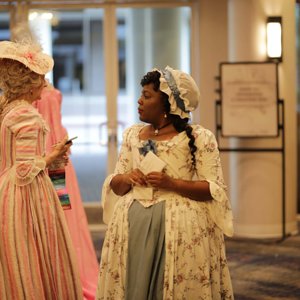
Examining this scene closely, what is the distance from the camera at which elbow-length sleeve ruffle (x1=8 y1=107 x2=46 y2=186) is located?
319cm

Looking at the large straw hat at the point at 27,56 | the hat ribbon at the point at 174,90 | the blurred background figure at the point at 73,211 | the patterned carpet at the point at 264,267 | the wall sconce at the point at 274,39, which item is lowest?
the patterned carpet at the point at 264,267

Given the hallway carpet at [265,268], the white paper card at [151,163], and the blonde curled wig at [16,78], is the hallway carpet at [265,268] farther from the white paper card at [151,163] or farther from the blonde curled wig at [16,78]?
the blonde curled wig at [16,78]

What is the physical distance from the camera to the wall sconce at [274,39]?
649 centimetres

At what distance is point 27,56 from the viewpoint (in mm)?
3283

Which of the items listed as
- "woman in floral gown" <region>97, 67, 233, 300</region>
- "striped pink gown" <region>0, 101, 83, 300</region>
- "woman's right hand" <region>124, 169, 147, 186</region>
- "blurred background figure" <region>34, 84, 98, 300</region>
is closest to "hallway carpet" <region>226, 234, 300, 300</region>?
"blurred background figure" <region>34, 84, 98, 300</region>

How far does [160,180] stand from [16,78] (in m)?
0.91

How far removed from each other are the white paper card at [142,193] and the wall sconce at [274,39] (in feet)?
12.8

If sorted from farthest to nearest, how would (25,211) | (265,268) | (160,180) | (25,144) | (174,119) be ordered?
(265,268)
(25,211)
(25,144)
(174,119)
(160,180)

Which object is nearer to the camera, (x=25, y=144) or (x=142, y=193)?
(x=142, y=193)

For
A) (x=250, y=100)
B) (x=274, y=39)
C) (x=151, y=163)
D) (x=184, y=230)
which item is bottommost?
(x=184, y=230)

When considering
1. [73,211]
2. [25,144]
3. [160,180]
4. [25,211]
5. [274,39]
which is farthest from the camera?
[274,39]

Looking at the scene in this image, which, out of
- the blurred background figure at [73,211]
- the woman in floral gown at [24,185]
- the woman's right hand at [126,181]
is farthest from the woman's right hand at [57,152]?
the blurred background figure at [73,211]

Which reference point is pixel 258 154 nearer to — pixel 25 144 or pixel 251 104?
pixel 251 104

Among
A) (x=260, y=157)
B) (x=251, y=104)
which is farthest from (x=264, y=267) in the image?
(x=251, y=104)
